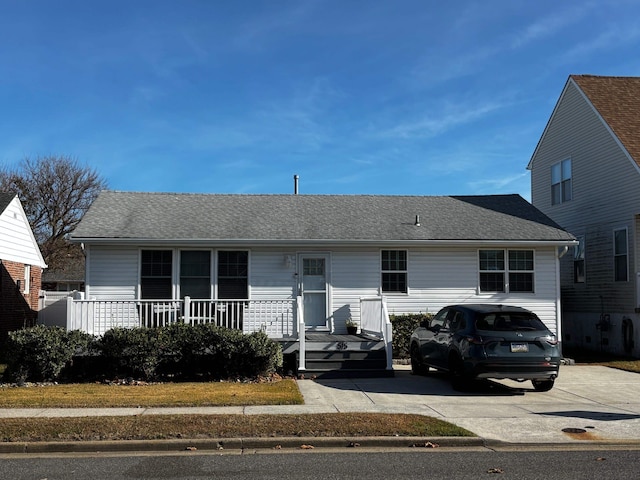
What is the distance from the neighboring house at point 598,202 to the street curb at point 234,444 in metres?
12.5

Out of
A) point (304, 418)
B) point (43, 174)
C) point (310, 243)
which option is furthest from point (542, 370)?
point (43, 174)

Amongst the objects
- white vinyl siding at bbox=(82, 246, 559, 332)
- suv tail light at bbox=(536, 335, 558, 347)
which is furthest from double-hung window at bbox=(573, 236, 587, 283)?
suv tail light at bbox=(536, 335, 558, 347)

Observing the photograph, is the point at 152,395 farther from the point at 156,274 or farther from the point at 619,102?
the point at 619,102

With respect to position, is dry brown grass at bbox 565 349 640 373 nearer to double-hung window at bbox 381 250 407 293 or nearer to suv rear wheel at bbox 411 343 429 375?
double-hung window at bbox 381 250 407 293

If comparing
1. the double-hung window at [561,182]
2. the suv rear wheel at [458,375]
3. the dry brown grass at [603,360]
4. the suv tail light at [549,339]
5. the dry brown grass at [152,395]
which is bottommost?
the dry brown grass at [603,360]

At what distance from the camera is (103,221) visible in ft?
57.1

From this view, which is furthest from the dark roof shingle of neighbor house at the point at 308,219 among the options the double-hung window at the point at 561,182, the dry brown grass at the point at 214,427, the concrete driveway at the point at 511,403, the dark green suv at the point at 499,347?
the dry brown grass at the point at 214,427

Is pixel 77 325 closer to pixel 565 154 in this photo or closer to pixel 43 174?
pixel 565 154

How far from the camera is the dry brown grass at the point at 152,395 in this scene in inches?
414

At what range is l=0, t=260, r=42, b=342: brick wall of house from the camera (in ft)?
72.7

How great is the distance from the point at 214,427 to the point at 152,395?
3029 millimetres

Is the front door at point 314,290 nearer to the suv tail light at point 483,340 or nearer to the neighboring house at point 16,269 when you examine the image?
the suv tail light at point 483,340

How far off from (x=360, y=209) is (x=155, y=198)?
616cm

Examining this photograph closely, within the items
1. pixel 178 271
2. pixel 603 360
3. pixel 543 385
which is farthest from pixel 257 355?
pixel 603 360
